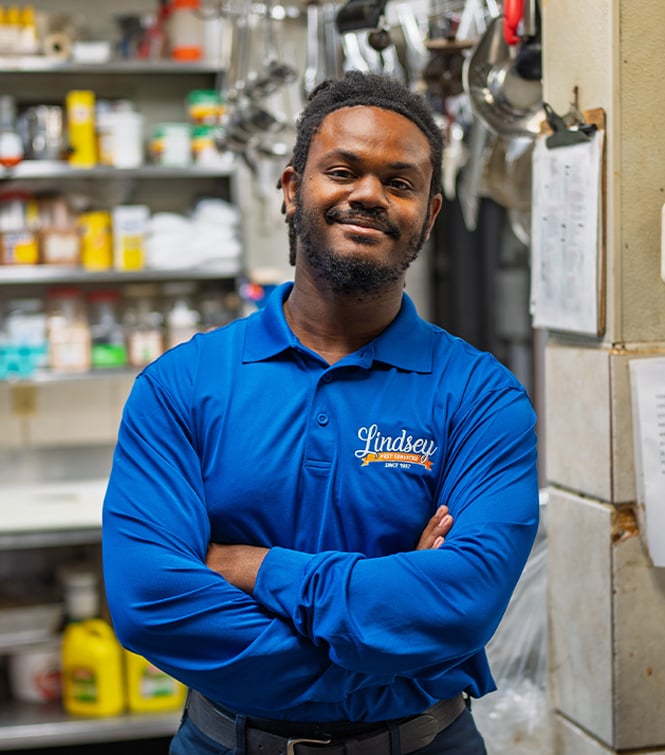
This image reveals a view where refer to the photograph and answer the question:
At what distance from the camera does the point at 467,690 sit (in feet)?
4.62

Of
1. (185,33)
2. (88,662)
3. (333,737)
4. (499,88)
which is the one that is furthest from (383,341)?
(185,33)

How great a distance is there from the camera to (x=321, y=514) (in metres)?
1.31

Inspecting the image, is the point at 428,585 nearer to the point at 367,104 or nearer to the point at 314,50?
the point at 367,104

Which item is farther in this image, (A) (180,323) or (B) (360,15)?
(A) (180,323)

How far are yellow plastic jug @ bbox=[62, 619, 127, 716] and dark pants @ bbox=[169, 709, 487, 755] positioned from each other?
1858 millimetres

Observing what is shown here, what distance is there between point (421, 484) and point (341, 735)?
318 mm

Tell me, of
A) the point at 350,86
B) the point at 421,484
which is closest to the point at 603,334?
the point at 421,484

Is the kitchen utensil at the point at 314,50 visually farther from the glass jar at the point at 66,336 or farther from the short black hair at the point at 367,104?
the glass jar at the point at 66,336

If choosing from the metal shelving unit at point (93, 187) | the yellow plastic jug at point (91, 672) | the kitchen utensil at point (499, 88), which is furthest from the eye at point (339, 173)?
the yellow plastic jug at point (91, 672)

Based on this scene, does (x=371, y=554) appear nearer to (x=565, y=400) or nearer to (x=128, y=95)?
(x=565, y=400)

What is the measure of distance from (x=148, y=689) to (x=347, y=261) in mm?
2292

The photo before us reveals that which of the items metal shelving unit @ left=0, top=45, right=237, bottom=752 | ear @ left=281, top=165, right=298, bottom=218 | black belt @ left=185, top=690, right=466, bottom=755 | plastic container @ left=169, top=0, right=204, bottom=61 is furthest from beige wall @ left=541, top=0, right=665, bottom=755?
plastic container @ left=169, top=0, right=204, bottom=61

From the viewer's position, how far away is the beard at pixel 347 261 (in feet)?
4.35

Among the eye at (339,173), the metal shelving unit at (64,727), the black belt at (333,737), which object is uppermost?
the eye at (339,173)
